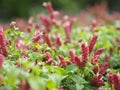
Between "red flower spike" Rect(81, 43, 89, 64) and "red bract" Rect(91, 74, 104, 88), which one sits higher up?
"red flower spike" Rect(81, 43, 89, 64)

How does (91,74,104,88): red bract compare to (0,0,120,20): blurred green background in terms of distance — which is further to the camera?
(0,0,120,20): blurred green background

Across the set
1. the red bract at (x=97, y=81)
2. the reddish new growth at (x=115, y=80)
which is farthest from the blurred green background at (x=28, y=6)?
the reddish new growth at (x=115, y=80)

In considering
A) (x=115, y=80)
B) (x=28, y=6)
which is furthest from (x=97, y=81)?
(x=28, y=6)

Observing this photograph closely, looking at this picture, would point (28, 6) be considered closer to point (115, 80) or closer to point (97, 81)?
point (97, 81)

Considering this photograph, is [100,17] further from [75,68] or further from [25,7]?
[25,7]

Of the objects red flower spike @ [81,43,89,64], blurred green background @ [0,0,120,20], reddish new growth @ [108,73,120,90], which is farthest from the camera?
blurred green background @ [0,0,120,20]

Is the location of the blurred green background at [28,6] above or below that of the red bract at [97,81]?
above

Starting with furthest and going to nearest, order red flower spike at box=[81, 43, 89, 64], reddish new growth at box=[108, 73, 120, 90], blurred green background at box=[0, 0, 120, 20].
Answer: blurred green background at box=[0, 0, 120, 20]
red flower spike at box=[81, 43, 89, 64]
reddish new growth at box=[108, 73, 120, 90]

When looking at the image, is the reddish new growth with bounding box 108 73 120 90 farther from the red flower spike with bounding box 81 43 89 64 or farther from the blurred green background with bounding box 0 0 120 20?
the blurred green background with bounding box 0 0 120 20

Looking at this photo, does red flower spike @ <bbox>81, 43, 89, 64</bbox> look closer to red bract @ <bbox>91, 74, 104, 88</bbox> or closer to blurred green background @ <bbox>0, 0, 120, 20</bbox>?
red bract @ <bbox>91, 74, 104, 88</bbox>

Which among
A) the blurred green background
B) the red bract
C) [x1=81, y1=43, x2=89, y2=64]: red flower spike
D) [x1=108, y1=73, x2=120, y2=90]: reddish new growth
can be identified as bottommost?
[x1=108, y1=73, x2=120, y2=90]: reddish new growth

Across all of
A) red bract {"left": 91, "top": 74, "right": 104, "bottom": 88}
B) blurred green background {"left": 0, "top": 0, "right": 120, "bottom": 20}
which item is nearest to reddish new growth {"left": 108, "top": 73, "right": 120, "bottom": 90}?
red bract {"left": 91, "top": 74, "right": 104, "bottom": 88}

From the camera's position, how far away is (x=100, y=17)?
21.8ft

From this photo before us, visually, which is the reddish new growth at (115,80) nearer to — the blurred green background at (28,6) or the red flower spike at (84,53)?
the red flower spike at (84,53)
